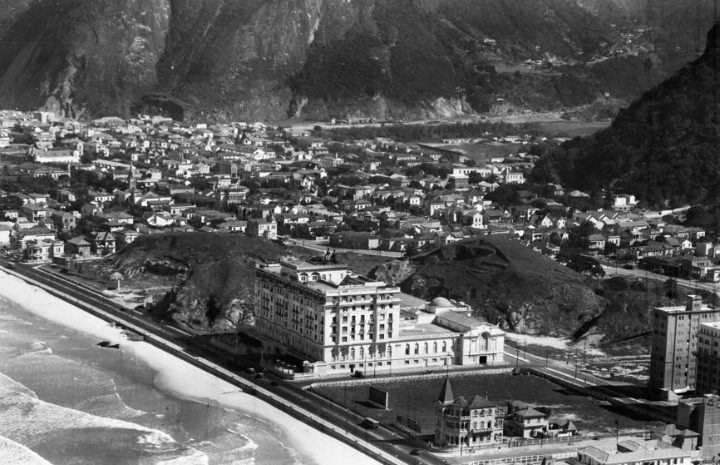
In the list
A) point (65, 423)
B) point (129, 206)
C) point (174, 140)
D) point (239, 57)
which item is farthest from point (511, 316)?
point (239, 57)

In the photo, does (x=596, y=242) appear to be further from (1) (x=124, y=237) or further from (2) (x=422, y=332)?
(2) (x=422, y=332)

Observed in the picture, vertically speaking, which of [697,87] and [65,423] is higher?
[697,87]

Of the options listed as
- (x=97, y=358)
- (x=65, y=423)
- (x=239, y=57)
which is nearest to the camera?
(x=65, y=423)

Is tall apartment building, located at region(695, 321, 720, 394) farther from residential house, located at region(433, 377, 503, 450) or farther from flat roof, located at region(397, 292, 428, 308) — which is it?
flat roof, located at region(397, 292, 428, 308)

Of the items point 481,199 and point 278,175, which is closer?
point 481,199

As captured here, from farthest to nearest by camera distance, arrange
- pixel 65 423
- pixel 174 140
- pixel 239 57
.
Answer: pixel 239 57
pixel 174 140
pixel 65 423

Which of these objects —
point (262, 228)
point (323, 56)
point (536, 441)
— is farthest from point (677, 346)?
point (323, 56)

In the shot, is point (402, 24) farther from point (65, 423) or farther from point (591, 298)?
point (65, 423)

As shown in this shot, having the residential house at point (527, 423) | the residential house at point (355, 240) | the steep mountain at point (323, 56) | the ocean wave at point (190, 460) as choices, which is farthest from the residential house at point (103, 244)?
the steep mountain at point (323, 56)
